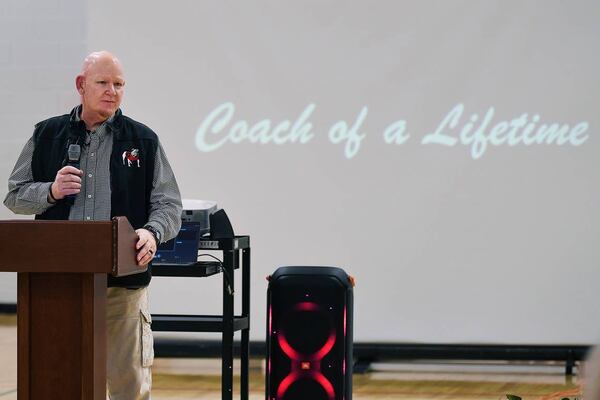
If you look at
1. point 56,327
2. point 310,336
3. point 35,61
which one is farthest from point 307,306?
point 35,61

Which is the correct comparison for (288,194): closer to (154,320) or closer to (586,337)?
(154,320)

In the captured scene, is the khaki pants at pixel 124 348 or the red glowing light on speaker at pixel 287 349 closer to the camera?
the khaki pants at pixel 124 348

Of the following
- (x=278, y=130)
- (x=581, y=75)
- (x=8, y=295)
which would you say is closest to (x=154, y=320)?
(x=278, y=130)

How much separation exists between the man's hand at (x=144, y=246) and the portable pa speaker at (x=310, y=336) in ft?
3.50

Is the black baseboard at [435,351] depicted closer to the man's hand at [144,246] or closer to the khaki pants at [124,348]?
the khaki pants at [124,348]

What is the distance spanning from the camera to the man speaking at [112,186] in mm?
2688

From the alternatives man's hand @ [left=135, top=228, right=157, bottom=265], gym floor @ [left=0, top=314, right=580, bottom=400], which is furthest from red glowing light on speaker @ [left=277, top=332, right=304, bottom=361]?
gym floor @ [left=0, top=314, right=580, bottom=400]

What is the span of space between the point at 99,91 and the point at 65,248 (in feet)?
2.12

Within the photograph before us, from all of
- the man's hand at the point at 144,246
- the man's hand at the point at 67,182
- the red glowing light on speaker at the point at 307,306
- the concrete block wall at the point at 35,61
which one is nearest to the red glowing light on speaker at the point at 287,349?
the red glowing light on speaker at the point at 307,306

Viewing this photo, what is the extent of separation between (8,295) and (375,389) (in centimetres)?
369

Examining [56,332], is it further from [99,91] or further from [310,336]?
[310,336]

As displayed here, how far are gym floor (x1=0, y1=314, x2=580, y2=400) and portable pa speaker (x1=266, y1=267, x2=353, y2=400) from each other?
130cm

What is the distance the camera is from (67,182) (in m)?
2.54

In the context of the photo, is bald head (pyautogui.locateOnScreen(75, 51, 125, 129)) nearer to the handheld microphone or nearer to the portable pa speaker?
the handheld microphone
